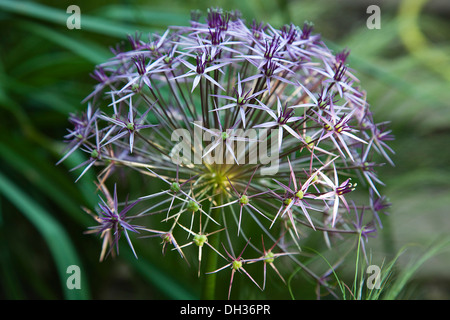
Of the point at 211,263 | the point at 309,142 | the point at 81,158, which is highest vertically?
the point at 81,158

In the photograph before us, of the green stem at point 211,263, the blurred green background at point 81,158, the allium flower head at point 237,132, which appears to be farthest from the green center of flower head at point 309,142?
the blurred green background at point 81,158

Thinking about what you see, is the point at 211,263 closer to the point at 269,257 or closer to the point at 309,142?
the point at 269,257

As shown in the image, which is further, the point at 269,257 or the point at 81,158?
the point at 81,158

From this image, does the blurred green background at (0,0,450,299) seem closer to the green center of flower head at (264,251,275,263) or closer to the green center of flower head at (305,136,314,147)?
the green center of flower head at (264,251,275,263)

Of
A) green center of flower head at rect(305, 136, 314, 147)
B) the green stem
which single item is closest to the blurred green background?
the green stem

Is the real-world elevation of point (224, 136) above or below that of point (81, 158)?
below

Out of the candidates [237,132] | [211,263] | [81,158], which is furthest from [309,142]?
[81,158]

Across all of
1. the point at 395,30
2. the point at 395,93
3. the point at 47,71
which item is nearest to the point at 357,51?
the point at 395,93

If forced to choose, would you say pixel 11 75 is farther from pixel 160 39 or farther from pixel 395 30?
pixel 395 30

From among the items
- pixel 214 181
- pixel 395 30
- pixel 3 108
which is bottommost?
pixel 214 181
